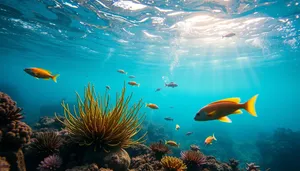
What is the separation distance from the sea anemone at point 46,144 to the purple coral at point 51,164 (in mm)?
519

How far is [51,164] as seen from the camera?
374 cm

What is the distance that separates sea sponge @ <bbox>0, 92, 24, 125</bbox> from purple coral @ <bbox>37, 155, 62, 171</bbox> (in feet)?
3.93

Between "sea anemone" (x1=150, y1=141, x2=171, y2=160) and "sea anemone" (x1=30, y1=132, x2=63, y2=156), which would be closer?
"sea anemone" (x1=30, y1=132, x2=63, y2=156)

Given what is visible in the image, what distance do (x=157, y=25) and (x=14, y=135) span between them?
1552 cm

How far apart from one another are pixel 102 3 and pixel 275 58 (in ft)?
96.9

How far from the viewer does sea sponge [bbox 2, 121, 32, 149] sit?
3.65 m

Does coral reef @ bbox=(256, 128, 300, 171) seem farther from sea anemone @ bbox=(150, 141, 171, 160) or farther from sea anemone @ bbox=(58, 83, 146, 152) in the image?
sea anemone @ bbox=(58, 83, 146, 152)

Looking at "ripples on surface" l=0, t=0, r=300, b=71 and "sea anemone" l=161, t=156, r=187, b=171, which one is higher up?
"ripples on surface" l=0, t=0, r=300, b=71

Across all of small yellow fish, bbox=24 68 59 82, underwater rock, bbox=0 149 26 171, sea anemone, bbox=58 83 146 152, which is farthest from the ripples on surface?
underwater rock, bbox=0 149 26 171

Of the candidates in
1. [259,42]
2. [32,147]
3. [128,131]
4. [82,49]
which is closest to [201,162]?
[128,131]

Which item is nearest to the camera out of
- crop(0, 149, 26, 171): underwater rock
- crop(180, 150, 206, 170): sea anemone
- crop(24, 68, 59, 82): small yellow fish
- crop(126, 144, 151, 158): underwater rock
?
crop(0, 149, 26, 171): underwater rock

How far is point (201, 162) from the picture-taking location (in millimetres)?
5324

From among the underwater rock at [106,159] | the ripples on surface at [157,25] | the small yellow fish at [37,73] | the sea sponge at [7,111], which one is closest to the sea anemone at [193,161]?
the underwater rock at [106,159]

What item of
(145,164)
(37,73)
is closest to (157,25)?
(37,73)
